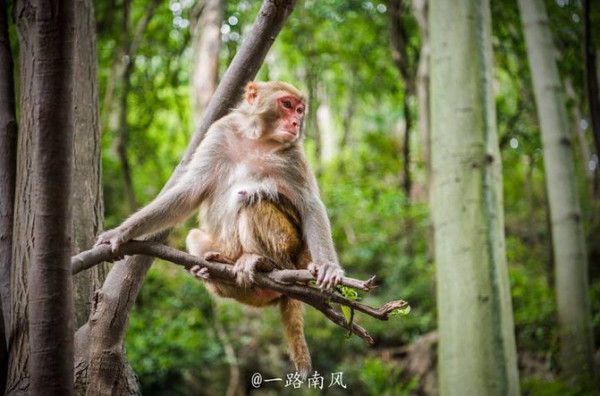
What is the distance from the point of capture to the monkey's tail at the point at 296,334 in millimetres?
4027

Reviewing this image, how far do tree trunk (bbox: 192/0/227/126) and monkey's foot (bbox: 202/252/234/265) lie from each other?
645cm

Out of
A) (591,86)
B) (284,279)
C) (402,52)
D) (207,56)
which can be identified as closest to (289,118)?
(284,279)

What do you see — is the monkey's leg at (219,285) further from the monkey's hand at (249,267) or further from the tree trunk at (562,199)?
the tree trunk at (562,199)

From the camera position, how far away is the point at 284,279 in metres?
3.12

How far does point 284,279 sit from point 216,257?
1022 millimetres

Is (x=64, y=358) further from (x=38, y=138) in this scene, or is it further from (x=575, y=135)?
(x=575, y=135)

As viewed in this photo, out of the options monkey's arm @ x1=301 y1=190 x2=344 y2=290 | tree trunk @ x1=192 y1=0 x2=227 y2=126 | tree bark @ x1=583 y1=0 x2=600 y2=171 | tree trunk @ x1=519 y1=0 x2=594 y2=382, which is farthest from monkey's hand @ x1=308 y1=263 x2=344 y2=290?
tree trunk @ x1=192 y1=0 x2=227 y2=126

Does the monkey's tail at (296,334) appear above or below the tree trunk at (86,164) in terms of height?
below

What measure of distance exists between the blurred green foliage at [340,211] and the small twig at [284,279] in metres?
4.41

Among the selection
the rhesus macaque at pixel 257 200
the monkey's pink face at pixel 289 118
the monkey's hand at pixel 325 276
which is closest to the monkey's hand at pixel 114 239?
the rhesus macaque at pixel 257 200

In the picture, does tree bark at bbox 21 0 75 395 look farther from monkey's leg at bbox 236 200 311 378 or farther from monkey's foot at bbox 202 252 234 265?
monkey's leg at bbox 236 200 311 378

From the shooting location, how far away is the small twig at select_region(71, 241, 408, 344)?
2.79 m

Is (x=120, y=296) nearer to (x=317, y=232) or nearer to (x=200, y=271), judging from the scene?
(x=200, y=271)

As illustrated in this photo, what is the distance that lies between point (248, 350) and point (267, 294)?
23.2ft
